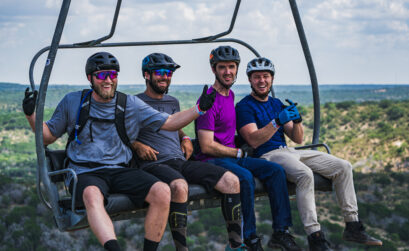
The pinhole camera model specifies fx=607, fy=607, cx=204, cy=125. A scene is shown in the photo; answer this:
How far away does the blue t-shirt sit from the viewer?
541 centimetres

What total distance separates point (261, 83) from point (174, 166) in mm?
1148

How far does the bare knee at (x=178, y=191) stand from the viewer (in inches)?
185

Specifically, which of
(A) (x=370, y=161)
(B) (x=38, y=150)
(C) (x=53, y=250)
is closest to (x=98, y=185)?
(B) (x=38, y=150)

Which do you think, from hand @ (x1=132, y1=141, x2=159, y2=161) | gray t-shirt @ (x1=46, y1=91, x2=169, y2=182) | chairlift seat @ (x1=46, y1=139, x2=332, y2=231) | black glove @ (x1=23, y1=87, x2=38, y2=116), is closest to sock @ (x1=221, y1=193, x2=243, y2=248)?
chairlift seat @ (x1=46, y1=139, x2=332, y2=231)

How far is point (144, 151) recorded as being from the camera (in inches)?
198

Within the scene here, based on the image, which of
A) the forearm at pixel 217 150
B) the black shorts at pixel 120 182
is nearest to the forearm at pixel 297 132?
the forearm at pixel 217 150

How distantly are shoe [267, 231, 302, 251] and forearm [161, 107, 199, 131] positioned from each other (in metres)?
1.21

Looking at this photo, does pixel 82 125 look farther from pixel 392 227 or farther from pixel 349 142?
pixel 349 142

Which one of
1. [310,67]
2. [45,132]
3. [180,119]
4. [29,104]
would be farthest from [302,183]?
[29,104]

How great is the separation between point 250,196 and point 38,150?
68.1 inches

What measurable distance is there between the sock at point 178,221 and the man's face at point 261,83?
1.36 m

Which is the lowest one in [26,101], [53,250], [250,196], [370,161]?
[53,250]

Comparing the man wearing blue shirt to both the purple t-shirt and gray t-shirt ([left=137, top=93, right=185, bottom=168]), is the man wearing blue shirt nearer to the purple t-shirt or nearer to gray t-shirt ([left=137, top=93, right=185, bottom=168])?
the purple t-shirt

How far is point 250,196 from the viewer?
4996 mm
